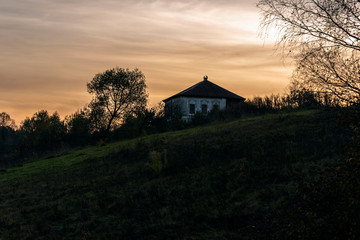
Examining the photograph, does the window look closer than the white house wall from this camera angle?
No

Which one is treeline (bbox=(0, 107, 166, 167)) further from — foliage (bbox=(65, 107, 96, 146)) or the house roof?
the house roof

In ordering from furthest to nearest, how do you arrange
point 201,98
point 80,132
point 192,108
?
point 201,98 → point 192,108 → point 80,132

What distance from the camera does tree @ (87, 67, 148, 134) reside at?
2168 inches

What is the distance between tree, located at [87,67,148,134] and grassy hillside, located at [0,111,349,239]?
32.9 m

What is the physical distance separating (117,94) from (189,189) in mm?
43862

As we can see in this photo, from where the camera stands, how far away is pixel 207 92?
64438 millimetres

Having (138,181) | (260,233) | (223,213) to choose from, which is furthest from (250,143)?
(260,233)

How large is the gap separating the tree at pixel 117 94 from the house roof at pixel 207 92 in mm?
10008

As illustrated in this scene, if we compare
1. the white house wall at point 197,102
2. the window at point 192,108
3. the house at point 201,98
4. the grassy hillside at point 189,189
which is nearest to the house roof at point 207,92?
the house at point 201,98

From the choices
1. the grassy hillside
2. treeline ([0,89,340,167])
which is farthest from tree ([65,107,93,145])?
the grassy hillside

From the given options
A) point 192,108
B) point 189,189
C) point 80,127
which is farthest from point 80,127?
point 189,189

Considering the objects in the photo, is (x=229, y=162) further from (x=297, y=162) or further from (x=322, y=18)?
(x=322, y=18)

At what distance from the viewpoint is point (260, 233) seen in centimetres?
925

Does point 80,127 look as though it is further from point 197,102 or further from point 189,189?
point 189,189
